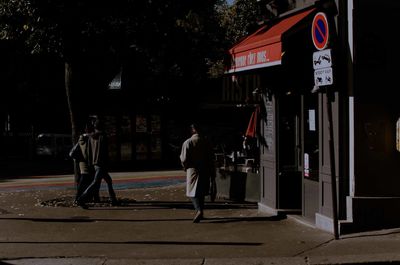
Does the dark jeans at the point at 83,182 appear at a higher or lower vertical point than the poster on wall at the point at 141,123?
lower

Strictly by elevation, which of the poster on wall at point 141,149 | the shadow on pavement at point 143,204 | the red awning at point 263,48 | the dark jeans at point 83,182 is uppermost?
the red awning at point 263,48

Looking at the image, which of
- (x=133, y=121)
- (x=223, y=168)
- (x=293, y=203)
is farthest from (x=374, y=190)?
(x=133, y=121)

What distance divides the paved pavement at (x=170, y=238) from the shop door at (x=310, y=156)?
349 millimetres

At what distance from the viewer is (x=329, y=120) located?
8.66 metres

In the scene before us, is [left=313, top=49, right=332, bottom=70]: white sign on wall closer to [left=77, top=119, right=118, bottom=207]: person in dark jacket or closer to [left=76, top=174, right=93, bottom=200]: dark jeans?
[left=77, top=119, right=118, bottom=207]: person in dark jacket

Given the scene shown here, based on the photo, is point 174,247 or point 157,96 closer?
point 174,247

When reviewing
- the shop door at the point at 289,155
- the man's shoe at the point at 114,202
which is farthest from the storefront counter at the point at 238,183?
the man's shoe at the point at 114,202

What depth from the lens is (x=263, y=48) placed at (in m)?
10.0

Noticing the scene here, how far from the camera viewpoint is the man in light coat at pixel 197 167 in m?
11.1

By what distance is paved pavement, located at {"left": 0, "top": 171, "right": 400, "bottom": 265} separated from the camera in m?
7.96

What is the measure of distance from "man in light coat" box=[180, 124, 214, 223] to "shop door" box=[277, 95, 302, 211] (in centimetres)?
134

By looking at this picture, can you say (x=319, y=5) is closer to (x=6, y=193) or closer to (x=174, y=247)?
(x=174, y=247)

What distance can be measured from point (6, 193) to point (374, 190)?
1104cm

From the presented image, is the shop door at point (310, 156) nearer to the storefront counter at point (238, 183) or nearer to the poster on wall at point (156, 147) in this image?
the storefront counter at point (238, 183)
